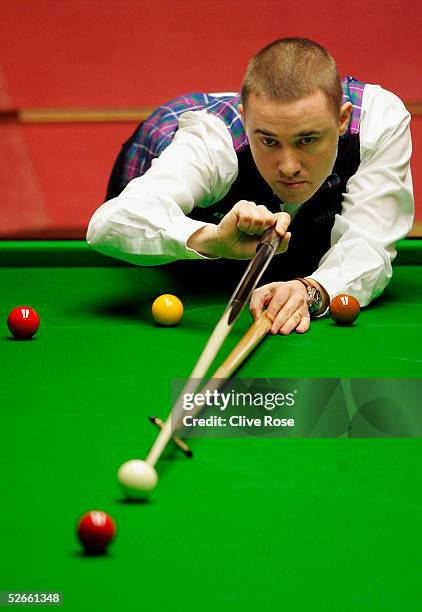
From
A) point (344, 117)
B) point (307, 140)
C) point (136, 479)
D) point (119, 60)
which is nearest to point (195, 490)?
point (136, 479)

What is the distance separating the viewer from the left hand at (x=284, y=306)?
2.59 metres

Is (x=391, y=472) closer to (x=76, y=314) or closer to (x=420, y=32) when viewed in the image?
(x=76, y=314)

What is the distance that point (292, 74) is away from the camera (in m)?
2.70

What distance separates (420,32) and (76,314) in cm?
331

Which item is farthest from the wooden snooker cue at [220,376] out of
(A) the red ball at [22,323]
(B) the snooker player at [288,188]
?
(A) the red ball at [22,323]

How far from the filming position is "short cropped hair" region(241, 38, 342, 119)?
268 centimetres

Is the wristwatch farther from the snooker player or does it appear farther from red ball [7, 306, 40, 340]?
red ball [7, 306, 40, 340]

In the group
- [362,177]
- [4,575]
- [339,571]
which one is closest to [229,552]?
[339,571]

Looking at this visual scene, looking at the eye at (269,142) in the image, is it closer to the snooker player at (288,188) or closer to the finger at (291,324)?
the snooker player at (288,188)

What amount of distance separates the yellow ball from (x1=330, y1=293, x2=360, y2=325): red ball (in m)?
0.42

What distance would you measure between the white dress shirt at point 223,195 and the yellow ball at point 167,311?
175 millimetres

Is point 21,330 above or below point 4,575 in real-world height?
below

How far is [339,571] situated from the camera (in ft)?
3.91

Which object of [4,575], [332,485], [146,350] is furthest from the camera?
[146,350]
